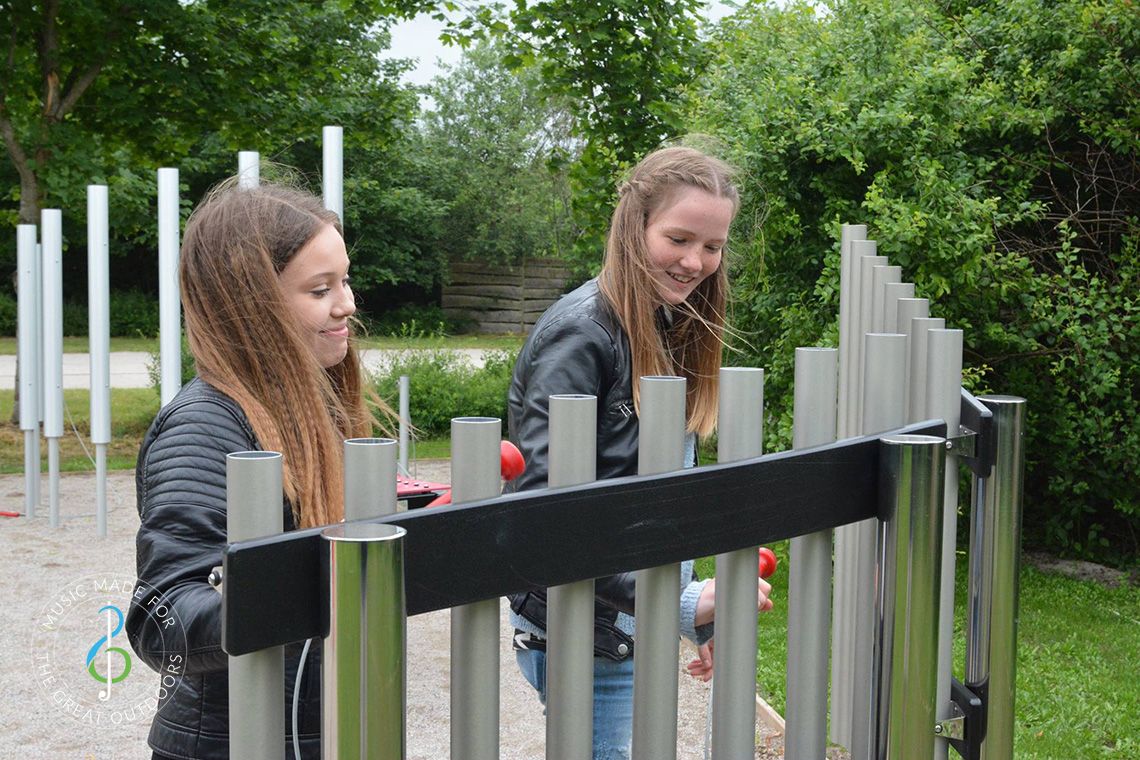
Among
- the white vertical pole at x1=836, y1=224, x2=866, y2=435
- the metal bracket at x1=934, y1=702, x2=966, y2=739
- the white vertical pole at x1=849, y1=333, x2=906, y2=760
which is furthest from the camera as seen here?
the white vertical pole at x1=836, y1=224, x2=866, y2=435

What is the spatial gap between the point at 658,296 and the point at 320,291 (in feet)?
2.25

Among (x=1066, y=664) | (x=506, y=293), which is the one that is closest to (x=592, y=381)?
(x=1066, y=664)

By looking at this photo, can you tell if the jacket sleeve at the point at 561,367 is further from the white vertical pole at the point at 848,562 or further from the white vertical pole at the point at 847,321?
the white vertical pole at the point at 847,321

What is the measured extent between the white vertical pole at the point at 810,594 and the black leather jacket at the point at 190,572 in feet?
2.32

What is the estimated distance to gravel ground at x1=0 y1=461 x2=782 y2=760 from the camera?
4449 millimetres

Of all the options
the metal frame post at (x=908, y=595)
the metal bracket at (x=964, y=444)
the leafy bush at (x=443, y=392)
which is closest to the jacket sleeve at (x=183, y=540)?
the metal frame post at (x=908, y=595)

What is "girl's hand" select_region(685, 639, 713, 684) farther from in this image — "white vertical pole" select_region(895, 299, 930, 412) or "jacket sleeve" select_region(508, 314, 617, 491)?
"white vertical pole" select_region(895, 299, 930, 412)

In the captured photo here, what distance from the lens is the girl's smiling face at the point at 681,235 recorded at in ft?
7.41

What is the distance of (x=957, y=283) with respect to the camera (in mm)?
5441

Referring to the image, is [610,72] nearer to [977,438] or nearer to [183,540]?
[977,438]

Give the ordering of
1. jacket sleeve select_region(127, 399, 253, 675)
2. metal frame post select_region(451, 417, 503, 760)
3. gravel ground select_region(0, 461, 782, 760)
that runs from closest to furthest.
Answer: metal frame post select_region(451, 417, 503, 760) → jacket sleeve select_region(127, 399, 253, 675) → gravel ground select_region(0, 461, 782, 760)

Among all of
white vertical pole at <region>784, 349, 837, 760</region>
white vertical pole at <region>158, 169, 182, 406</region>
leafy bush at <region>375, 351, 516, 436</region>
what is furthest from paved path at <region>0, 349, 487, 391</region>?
white vertical pole at <region>784, 349, 837, 760</region>

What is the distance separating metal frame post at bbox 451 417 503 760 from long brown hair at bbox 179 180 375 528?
510mm

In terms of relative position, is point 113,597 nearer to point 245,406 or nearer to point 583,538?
point 245,406
